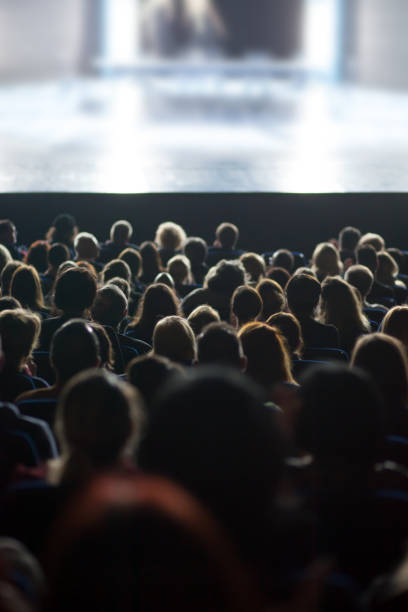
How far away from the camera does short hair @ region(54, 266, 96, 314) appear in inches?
124

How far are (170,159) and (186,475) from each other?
26.9 ft

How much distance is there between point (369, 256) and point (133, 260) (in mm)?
1691

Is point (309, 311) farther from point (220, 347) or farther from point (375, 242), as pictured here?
point (375, 242)

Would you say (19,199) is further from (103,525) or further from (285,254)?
(103,525)

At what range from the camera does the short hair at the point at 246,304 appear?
3.26 m

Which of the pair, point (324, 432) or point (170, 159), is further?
point (170, 159)

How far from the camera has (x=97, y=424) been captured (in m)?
1.49

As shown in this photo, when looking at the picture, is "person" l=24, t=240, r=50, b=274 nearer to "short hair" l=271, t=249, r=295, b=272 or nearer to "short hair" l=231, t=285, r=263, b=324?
"short hair" l=271, t=249, r=295, b=272

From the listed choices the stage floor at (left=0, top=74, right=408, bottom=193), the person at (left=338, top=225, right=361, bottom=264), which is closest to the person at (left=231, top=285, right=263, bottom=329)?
the person at (left=338, top=225, right=361, bottom=264)

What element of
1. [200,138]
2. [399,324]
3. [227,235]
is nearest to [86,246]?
[227,235]

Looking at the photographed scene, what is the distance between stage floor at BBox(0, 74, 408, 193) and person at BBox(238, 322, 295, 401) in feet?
15.0

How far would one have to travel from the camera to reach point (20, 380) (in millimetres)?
2469

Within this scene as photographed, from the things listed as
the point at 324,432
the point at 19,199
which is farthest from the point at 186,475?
the point at 19,199

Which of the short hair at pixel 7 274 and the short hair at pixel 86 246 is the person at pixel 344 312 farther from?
the short hair at pixel 86 246
